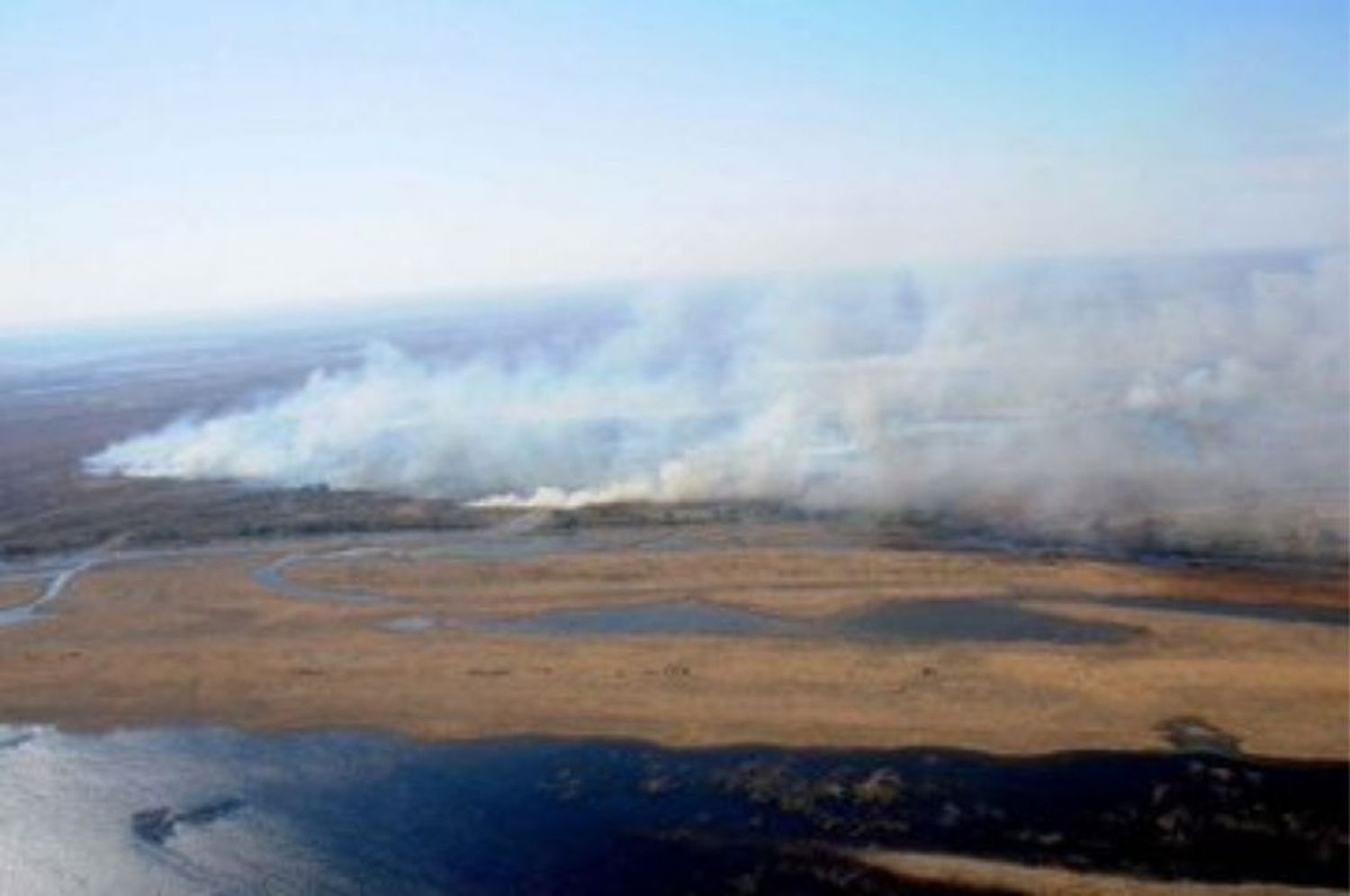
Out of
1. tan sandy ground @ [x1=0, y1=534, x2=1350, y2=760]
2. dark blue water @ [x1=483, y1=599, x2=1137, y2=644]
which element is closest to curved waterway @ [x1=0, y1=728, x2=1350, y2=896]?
tan sandy ground @ [x1=0, y1=534, x2=1350, y2=760]

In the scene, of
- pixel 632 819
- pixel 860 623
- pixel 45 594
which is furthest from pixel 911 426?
pixel 632 819

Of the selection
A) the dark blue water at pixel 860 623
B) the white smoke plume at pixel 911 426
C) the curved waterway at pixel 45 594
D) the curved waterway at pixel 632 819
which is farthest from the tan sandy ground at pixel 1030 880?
the curved waterway at pixel 45 594

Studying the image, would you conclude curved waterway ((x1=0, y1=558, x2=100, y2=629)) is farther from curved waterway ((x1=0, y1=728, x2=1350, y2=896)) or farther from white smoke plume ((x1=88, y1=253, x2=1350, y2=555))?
curved waterway ((x1=0, y1=728, x2=1350, y2=896))

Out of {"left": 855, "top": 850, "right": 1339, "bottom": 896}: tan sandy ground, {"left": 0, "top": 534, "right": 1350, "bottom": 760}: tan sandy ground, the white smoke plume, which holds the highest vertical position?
the white smoke plume

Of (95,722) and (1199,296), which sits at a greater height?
(1199,296)

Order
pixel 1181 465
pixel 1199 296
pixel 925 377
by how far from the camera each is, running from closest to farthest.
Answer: pixel 1181 465, pixel 925 377, pixel 1199 296

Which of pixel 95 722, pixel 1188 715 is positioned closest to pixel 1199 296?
pixel 1188 715

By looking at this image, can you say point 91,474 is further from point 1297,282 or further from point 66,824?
point 1297,282

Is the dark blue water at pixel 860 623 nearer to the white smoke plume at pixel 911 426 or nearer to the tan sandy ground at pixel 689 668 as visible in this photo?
the tan sandy ground at pixel 689 668
